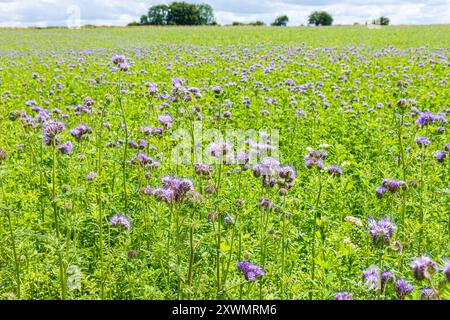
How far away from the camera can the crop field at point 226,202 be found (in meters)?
3.21

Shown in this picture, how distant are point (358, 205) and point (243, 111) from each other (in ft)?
15.3

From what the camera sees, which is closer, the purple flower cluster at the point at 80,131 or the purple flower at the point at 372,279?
the purple flower at the point at 372,279

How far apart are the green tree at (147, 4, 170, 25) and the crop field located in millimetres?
81711

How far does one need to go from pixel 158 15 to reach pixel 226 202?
91993 mm

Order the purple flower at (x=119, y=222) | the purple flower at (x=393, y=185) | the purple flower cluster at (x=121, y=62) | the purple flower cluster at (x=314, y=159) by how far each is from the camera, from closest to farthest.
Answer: the purple flower at (x=119, y=222)
the purple flower at (x=393, y=185)
the purple flower cluster at (x=314, y=159)
the purple flower cluster at (x=121, y=62)

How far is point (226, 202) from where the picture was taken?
4.91 m

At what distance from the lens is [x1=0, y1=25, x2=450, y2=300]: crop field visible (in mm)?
3209

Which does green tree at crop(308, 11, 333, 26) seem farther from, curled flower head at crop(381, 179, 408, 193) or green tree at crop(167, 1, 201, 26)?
curled flower head at crop(381, 179, 408, 193)

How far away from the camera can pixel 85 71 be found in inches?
601

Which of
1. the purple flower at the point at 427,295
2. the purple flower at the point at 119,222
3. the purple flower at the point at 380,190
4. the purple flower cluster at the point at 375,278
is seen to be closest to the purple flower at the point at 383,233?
the purple flower cluster at the point at 375,278

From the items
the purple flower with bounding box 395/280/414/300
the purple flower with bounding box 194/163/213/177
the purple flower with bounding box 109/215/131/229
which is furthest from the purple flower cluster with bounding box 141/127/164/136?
the purple flower with bounding box 395/280/414/300

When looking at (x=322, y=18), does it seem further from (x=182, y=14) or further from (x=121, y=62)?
(x=121, y=62)

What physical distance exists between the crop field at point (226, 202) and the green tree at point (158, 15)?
3217 inches

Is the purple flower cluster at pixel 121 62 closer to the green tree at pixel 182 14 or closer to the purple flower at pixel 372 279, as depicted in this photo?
the purple flower at pixel 372 279
